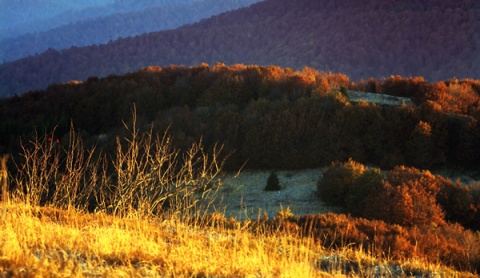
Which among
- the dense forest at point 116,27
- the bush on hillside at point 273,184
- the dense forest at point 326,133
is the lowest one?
the bush on hillside at point 273,184

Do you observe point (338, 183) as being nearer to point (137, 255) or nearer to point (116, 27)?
point (137, 255)

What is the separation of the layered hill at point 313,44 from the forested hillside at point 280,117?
1947cm

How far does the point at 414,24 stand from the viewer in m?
36.9

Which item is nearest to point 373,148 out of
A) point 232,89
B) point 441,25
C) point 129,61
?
point 232,89

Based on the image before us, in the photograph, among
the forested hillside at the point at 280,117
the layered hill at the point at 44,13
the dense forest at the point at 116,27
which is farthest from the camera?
the layered hill at the point at 44,13

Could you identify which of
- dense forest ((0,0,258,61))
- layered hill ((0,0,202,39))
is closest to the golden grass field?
dense forest ((0,0,258,61))

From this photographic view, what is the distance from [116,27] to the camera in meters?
102

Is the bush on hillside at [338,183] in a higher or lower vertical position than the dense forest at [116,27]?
lower

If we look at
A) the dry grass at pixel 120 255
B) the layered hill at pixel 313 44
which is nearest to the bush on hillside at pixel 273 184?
the dry grass at pixel 120 255

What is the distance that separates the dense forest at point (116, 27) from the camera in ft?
323

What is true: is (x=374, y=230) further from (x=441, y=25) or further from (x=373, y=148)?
(x=441, y=25)

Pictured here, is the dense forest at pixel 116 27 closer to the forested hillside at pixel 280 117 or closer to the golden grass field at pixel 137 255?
the forested hillside at pixel 280 117

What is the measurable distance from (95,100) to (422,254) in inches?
568

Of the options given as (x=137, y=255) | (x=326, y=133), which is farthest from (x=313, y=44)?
(x=137, y=255)
